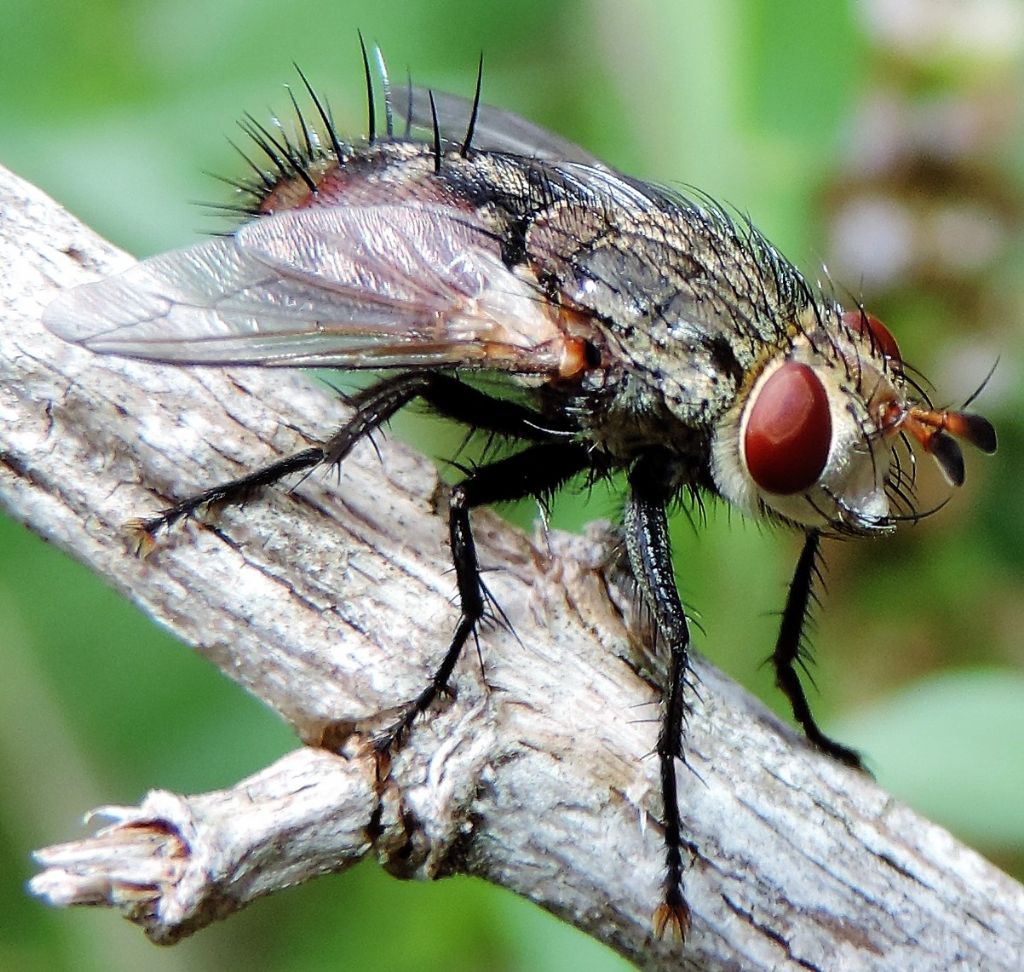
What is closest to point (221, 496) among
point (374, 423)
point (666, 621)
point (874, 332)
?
point (374, 423)

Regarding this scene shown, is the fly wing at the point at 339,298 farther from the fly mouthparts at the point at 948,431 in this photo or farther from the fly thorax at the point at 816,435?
the fly mouthparts at the point at 948,431

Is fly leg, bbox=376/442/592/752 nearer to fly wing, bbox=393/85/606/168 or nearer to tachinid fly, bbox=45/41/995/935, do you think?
tachinid fly, bbox=45/41/995/935

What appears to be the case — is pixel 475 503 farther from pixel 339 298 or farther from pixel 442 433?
pixel 442 433

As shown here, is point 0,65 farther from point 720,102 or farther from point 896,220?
point 896,220

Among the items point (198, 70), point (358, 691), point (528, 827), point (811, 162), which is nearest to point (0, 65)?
point (198, 70)

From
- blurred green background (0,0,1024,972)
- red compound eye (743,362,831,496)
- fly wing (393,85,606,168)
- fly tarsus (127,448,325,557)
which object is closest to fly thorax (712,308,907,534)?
red compound eye (743,362,831,496)

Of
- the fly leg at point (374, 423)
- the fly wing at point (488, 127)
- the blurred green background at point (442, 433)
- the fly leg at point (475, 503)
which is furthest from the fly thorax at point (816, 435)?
the fly wing at point (488, 127)
